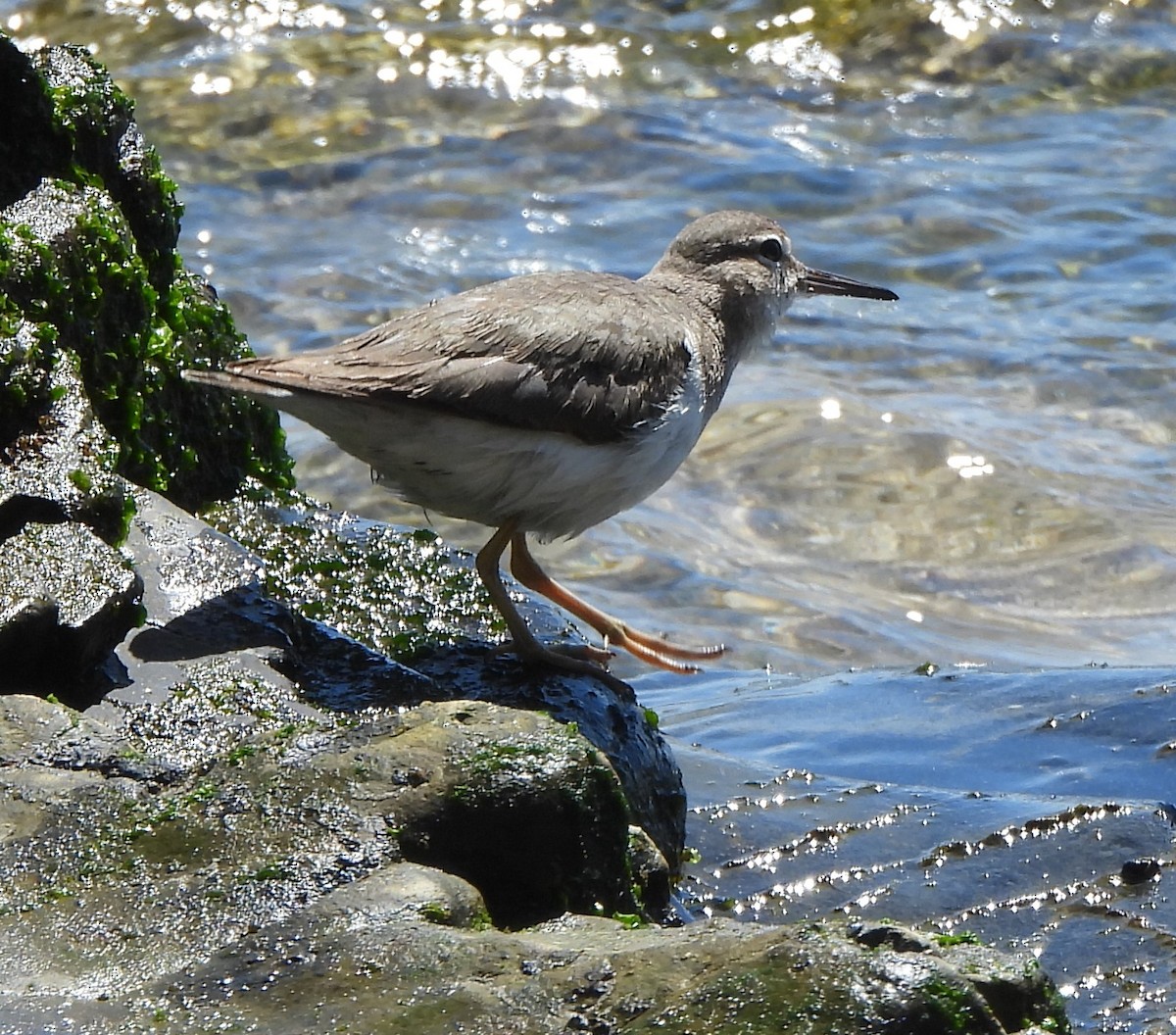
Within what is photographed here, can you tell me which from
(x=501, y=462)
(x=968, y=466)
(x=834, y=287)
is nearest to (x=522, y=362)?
(x=501, y=462)

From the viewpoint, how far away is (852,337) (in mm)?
11328

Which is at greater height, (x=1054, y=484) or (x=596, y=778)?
(x=596, y=778)

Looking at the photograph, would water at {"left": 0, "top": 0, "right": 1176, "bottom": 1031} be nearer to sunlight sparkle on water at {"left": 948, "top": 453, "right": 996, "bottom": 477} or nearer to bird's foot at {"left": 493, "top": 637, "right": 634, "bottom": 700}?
sunlight sparkle on water at {"left": 948, "top": 453, "right": 996, "bottom": 477}

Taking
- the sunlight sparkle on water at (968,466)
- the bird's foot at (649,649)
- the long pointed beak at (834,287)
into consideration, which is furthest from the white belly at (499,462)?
the sunlight sparkle on water at (968,466)

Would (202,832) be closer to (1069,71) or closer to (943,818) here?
(943,818)

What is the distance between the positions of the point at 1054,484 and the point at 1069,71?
19.7 feet

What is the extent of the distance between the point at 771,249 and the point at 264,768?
418 centimetres

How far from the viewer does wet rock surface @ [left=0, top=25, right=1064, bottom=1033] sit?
3127 mm

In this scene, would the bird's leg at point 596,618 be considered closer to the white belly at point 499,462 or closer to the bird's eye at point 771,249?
the white belly at point 499,462

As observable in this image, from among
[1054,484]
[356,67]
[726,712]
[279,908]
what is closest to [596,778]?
[279,908]

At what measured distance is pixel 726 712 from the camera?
7141 mm

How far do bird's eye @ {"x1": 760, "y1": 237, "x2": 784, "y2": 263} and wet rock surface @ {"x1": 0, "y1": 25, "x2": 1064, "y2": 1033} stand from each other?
2016mm

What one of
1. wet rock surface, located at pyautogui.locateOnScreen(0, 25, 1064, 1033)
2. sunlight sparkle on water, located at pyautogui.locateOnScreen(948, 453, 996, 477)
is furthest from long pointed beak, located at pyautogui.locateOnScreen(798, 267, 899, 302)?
wet rock surface, located at pyautogui.locateOnScreen(0, 25, 1064, 1033)

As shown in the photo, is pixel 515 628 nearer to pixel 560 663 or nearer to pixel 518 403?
pixel 560 663
